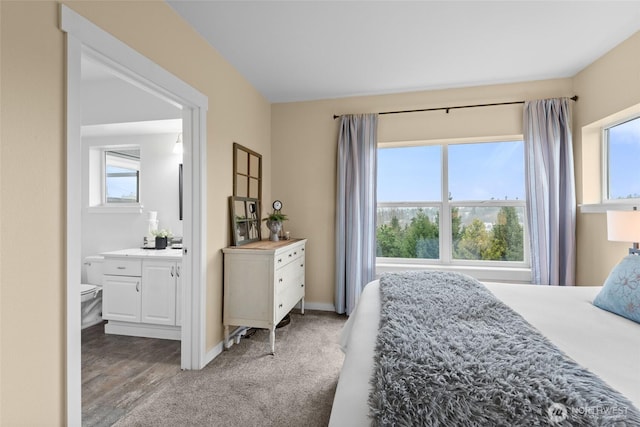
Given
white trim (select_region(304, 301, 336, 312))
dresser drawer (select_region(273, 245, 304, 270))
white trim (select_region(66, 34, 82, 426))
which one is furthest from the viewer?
white trim (select_region(304, 301, 336, 312))

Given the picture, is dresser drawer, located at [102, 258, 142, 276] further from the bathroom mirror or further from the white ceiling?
the white ceiling

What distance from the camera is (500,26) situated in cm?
228

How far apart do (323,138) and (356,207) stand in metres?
0.94

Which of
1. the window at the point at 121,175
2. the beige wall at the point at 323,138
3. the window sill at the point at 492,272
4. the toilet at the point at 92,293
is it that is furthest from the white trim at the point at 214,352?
the window at the point at 121,175

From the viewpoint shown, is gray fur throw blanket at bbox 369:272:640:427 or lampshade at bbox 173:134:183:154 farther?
lampshade at bbox 173:134:183:154

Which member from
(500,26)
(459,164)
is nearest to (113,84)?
(500,26)

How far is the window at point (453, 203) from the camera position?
341 centimetres

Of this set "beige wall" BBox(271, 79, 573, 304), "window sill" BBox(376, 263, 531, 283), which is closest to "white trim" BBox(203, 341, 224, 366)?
"beige wall" BBox(271, 79, 573, 304)

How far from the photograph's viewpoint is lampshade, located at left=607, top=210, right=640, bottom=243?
2.02 m

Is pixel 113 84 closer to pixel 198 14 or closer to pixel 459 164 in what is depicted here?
pixel 198 14

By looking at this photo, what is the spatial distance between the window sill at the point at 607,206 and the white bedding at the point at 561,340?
3.49 ft

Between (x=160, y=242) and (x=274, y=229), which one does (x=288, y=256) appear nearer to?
(x=274, y=229)

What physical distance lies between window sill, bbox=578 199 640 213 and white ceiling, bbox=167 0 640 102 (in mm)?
1312

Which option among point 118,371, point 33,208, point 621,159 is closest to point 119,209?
point 118,371
